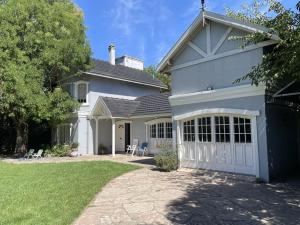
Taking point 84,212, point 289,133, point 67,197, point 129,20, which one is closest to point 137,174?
point 67,197

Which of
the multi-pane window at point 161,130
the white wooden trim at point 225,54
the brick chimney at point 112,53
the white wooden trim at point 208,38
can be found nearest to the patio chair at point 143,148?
the multi-pane window at point 161,130

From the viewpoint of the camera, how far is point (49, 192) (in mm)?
9609

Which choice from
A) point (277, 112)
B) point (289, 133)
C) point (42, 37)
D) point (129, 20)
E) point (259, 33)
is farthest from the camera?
point (129, 20)

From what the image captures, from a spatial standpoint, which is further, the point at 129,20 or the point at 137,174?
the point at 129,20

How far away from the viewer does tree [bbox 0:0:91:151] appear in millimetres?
19297

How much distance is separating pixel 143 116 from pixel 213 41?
1005 centimetres

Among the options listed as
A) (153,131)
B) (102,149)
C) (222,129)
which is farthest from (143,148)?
(222,129)

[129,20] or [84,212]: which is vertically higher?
[129,20]

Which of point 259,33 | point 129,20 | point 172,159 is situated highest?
point 129,20

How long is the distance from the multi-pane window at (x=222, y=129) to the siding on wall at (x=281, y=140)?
5.87ft

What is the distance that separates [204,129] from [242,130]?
80.4 inches

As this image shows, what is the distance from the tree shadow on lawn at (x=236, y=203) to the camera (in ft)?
22.3

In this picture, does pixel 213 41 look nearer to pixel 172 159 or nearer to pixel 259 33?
pixel 259 33

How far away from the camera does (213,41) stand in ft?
43.4
